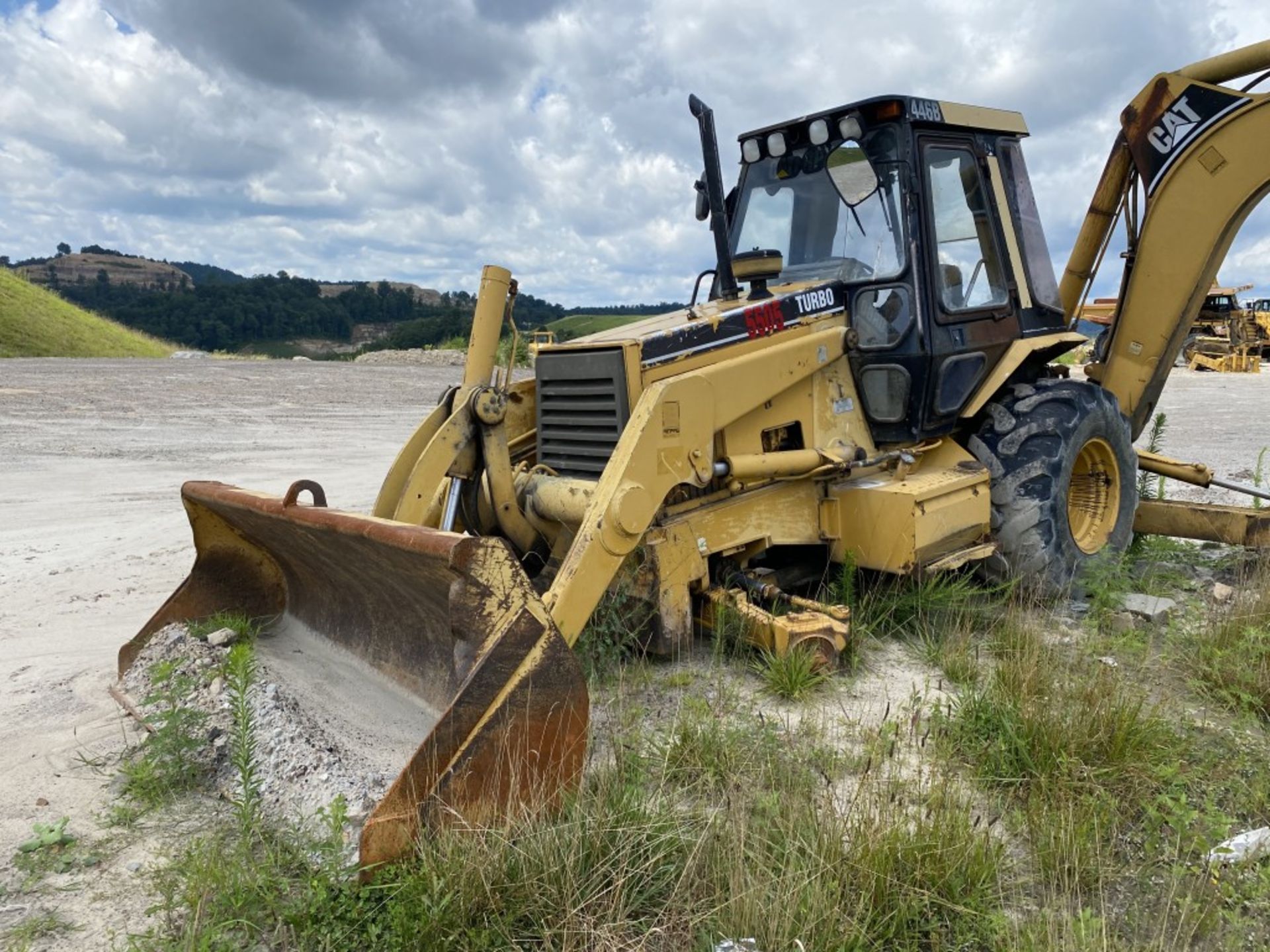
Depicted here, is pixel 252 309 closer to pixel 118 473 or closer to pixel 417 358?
pixel 417 358

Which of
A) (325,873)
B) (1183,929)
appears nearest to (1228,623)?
(1183,929)

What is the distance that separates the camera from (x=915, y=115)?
541 cm

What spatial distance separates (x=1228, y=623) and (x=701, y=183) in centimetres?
392

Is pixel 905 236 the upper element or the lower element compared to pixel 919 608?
upper

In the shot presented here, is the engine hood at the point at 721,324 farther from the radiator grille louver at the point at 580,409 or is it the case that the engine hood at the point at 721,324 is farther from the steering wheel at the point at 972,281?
the steering wheel at the point at 972,281

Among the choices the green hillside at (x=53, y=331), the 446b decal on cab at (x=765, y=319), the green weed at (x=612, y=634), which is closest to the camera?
the green weed at (x=612, y=634)

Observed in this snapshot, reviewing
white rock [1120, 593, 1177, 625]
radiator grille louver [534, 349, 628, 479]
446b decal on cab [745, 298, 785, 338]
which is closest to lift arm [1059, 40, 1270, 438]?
white rock [1120, 593, 1177, 625]

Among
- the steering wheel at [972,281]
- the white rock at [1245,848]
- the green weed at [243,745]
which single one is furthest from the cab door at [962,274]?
the green weed at [243,745]

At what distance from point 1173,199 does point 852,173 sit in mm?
2303

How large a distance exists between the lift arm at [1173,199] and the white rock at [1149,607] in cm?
174

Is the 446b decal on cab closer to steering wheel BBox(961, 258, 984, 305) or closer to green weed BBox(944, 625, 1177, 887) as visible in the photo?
steering wheel BBox(961, 258, 984, 305)

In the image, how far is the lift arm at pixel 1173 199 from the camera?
594 cm

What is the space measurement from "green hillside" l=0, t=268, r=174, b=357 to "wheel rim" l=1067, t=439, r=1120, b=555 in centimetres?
2707

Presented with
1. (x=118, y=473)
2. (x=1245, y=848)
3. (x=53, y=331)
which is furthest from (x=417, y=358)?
(x=1245, y=848)
